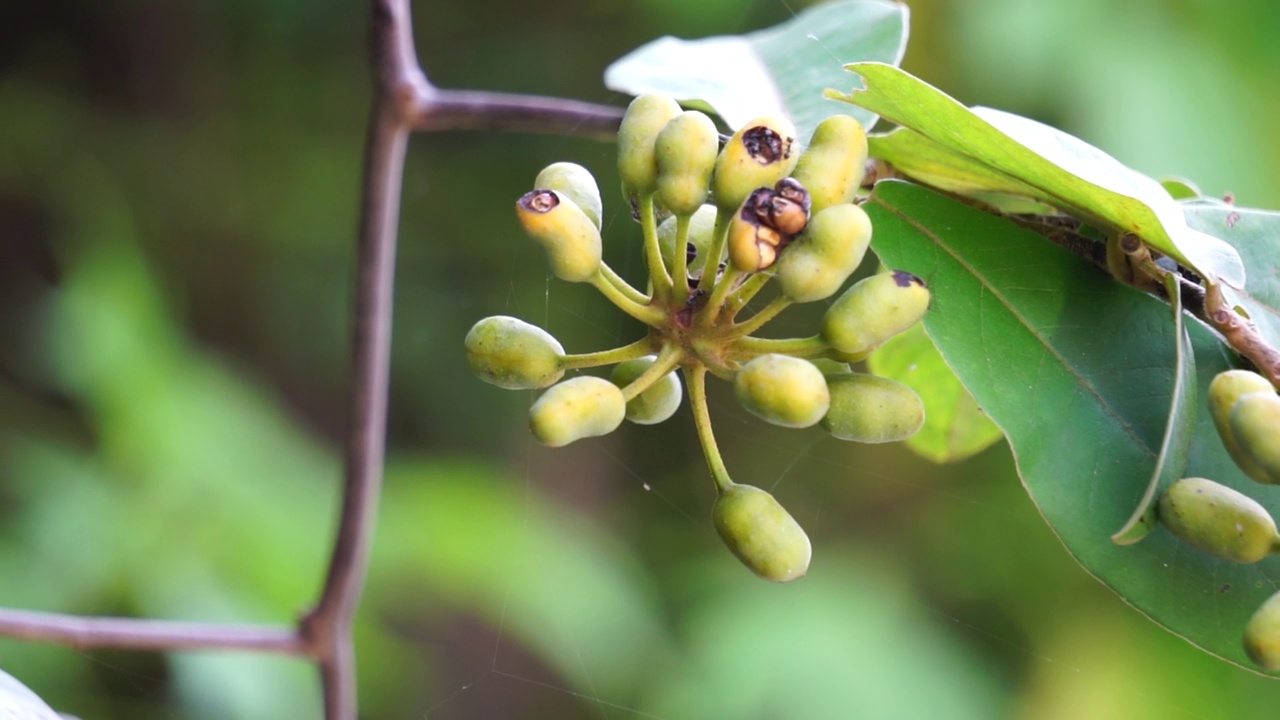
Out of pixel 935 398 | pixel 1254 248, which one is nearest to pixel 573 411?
pixel 1254 248

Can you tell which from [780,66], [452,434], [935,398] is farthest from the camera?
[452,434]

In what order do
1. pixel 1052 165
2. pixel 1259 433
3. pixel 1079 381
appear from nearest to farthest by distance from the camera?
pixel 1259 433
pixel 1052 165
pixel 1079 381

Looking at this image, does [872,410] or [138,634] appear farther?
[138,634]

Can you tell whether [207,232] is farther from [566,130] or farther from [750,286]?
[750,286]

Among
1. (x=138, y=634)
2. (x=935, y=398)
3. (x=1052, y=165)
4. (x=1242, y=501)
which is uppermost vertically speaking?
(x=1052, y=165)

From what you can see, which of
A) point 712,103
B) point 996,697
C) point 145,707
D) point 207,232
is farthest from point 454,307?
point 712,103

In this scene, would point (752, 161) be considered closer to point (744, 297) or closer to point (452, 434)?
point (744, 297)

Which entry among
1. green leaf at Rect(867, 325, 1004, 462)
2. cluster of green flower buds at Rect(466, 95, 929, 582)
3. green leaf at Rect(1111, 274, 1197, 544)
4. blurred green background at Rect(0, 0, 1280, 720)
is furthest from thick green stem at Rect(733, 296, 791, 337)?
blurred green background at Rect(0, 0, 1280, 720)
